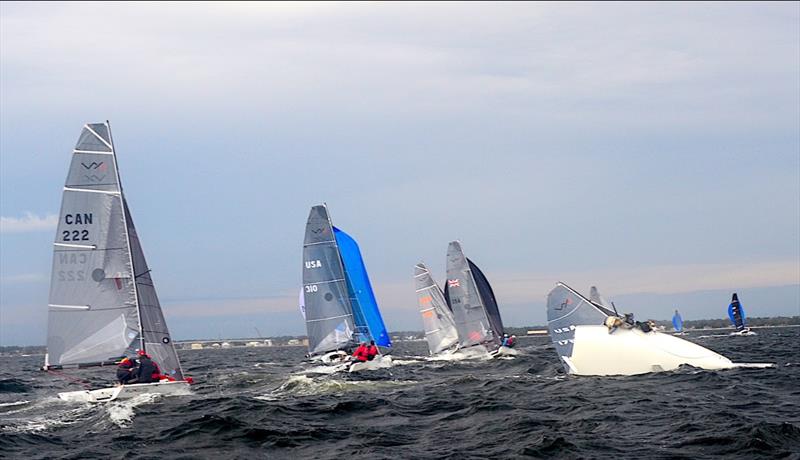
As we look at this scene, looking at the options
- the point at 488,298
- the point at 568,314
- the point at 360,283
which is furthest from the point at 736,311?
the point at 568,314

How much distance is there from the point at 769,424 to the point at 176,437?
11.1 meters

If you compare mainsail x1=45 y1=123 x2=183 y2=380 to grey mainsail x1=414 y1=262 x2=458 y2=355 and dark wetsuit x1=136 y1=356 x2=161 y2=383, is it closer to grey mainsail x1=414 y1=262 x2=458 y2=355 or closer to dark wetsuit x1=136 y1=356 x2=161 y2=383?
dark wetsuit x1=136 y1=356 x2=161 y2=383

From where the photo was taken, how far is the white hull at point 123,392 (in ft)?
78.4

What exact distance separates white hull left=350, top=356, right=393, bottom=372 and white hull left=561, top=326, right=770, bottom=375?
1500 centimetres

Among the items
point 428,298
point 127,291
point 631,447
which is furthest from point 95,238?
point 428,298

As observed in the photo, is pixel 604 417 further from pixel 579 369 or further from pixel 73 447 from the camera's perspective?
pixel 73 447

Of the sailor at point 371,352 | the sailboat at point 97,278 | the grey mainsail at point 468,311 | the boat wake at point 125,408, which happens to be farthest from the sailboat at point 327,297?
the boat wake at point 125,408

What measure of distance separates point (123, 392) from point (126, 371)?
76 centimetres

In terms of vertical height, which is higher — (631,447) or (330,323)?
(330,323)

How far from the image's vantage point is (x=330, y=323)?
144ft

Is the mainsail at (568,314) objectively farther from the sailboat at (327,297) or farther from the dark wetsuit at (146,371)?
the sailboat at (327,297)

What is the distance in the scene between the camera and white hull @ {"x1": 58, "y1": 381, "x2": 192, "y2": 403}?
23.9 m

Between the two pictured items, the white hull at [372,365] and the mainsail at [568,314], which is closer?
the mainsail at [568,314]

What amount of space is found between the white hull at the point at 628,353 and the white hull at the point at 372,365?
1500 cm
